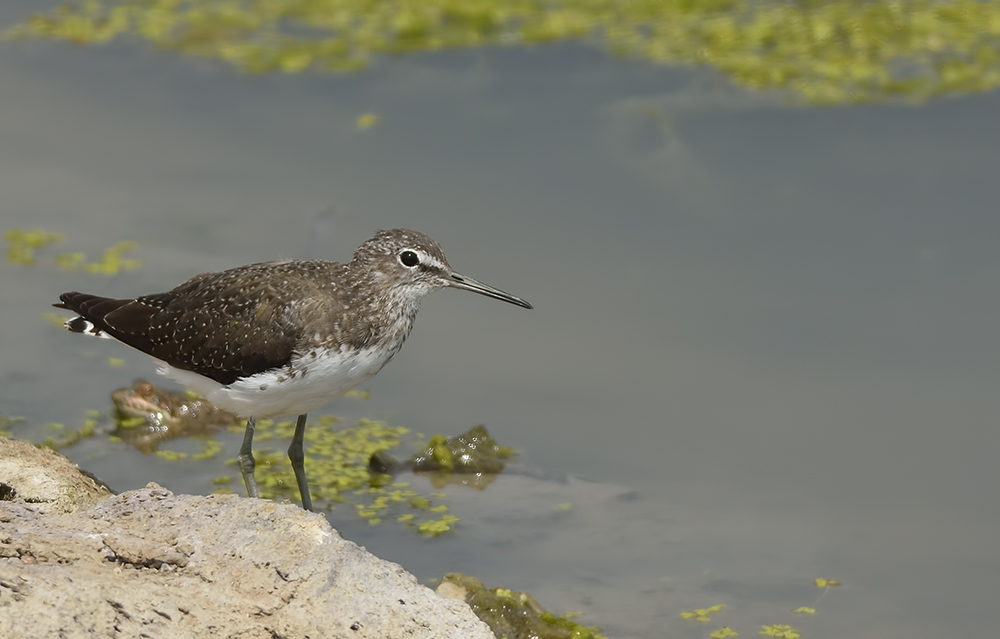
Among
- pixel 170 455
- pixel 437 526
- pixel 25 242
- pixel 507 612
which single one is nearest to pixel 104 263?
pixel 25 242

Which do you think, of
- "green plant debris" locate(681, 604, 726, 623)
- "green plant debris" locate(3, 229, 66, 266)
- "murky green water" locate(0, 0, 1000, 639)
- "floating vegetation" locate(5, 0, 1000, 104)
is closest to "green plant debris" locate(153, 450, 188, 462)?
"murky green water" locate(0, 0, 1000, 639)

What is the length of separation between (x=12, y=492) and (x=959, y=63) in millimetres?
8414

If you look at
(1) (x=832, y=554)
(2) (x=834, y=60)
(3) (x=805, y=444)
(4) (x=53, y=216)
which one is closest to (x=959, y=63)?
(2) (x=834, y=60)

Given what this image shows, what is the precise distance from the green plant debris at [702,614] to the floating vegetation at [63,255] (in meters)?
4.72

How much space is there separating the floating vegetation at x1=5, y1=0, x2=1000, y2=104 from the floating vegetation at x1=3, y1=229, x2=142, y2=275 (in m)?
3.05

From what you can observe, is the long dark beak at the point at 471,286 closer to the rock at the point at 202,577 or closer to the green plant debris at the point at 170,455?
the green plant debris at the point at 170,455

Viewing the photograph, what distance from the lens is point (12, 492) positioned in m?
5.12

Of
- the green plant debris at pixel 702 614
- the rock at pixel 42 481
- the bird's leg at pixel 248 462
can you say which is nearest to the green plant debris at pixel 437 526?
the bird's leg at pixel 248 462

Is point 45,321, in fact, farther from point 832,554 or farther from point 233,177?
point 832,554

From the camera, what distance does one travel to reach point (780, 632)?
571 centimetres

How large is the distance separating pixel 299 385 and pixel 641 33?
21.6ft

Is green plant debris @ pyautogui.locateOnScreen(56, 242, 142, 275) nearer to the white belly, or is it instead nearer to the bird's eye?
the white belly

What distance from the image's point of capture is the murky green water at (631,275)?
6.35 meters

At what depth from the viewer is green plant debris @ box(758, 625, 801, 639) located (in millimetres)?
5695
